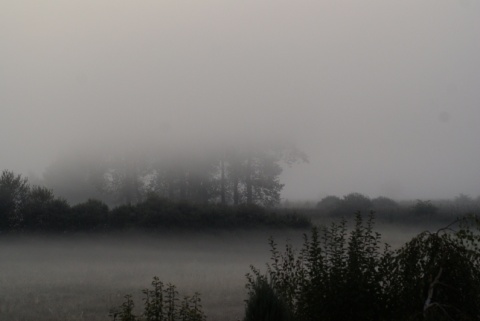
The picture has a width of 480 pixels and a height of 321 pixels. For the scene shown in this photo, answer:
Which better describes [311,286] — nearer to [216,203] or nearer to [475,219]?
[475,219]

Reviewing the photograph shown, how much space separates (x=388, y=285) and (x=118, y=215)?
25.6m

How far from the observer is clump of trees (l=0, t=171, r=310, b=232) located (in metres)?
33.1

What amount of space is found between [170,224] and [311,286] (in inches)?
954

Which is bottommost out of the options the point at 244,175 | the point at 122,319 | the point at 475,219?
the point at 122,319

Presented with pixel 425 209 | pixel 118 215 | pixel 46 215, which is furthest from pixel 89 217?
pixel 425 209

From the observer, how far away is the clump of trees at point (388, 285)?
8.56 metres

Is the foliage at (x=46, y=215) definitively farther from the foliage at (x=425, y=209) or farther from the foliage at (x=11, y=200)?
the foliage at (x=425, y=209)

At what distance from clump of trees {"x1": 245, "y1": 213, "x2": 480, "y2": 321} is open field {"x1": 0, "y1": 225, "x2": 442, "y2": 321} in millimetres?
6609

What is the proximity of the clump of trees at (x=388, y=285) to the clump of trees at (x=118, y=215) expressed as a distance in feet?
72.9

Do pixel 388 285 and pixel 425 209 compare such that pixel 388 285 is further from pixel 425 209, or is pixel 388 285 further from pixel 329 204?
pixel 329 204

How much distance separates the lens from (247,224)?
111ft

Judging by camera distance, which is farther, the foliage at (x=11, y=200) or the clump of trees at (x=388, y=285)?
the foliage at (x=11, y=200)

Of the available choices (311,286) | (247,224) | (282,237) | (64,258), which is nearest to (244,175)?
(247,224)

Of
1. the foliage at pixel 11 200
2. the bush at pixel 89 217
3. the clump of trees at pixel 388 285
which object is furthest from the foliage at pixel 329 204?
the clump of trees at pixel 388 285
